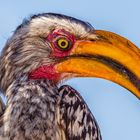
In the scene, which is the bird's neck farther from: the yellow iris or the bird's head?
the yellow iris

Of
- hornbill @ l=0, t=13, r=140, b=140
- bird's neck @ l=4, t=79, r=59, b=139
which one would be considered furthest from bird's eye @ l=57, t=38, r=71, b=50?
bird's neck @ l=4, t=79, r=59, b=139

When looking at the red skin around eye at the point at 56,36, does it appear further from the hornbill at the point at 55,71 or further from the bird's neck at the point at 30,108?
the bird's neck at the point at 30,108

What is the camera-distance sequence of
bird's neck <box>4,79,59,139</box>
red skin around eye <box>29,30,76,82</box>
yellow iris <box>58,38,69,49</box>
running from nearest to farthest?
bird's neck <box>4,79,59,139</box> < red skin around eye <box>29,30,76,82</box> < yellow iris <box>58,38,69,49</box>

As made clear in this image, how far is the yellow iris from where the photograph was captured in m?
8.82

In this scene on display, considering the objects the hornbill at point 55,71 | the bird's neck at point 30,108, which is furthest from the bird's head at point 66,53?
the bird's neck at point 30,108

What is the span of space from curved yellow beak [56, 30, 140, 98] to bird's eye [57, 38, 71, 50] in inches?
4.1

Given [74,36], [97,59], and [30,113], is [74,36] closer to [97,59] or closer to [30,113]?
[97,59]

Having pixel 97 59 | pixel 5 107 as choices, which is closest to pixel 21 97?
pixel 5 107

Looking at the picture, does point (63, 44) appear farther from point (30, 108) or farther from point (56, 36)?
point (30, 108)

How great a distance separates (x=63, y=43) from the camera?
8.92 metres

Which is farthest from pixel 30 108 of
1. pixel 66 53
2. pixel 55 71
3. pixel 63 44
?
pixel 63 44

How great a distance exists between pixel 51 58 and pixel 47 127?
36.1 inches

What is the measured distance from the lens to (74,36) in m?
8.76

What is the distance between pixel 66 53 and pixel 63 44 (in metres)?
0.16
